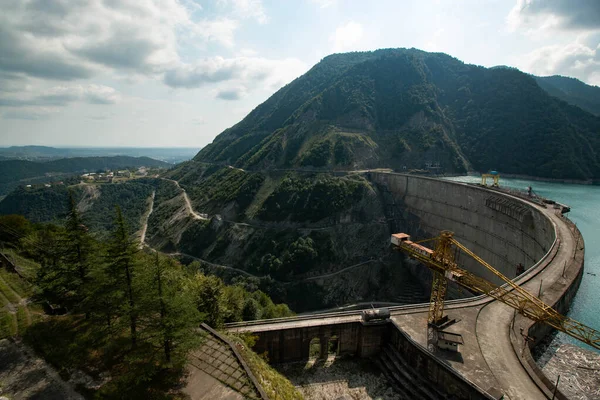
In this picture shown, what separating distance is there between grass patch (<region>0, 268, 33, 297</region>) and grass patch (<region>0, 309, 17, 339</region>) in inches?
149

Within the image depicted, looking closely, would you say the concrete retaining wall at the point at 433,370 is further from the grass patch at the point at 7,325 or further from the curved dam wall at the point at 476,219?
the curved dam wall at the point at 476,219

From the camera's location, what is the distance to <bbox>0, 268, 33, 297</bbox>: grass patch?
28.6 m

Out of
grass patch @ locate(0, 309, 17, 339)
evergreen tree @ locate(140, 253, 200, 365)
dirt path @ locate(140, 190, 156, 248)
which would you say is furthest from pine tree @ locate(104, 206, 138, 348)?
dirt path @ locate(140, 190, 156, 248)

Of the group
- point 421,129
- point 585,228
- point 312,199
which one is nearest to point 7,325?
point 312,199

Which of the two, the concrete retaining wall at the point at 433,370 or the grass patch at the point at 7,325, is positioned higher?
the grass patch at the point at 7,325

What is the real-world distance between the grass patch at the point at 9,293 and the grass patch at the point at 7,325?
8.08 ft

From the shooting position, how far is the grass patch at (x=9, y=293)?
27.3 metres

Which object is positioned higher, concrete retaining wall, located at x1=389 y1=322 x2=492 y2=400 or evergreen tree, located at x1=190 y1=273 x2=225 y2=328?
evergreen tree, located at x1=190 y1=273 x2=225 y2=328

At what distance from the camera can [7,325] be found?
76.3 ft

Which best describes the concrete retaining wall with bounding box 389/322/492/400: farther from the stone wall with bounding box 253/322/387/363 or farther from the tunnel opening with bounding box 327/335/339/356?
the tunnel opening with bounding box 327/335/339/356

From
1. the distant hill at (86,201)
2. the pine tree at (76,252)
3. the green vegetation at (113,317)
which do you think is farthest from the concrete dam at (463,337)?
the distant hill at (86,201)

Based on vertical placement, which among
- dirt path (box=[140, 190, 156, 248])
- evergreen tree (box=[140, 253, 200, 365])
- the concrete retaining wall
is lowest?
dirt path (box=[140, 190, 156, 248])

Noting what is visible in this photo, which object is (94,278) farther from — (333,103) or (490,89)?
(490,89)

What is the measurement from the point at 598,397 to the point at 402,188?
238 ft
